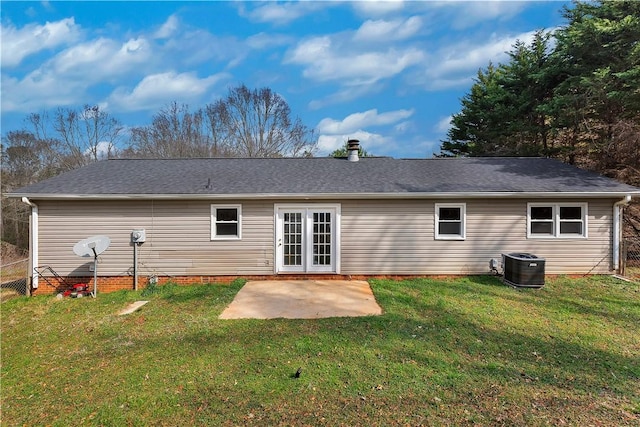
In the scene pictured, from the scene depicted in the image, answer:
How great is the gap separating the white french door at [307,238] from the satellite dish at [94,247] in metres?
4.35

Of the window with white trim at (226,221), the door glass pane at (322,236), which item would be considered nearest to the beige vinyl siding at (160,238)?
the window with white trim at (226,221)

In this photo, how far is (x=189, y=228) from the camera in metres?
8.46

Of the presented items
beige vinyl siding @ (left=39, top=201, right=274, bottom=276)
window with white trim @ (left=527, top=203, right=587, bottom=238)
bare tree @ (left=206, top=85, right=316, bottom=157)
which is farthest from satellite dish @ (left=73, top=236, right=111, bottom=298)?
bare tree @ (left=206, top=85, right=316, bottom=157)

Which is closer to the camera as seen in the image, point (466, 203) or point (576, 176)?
point (466, 203)

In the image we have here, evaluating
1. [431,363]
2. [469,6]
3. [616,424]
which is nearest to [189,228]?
[431,363]

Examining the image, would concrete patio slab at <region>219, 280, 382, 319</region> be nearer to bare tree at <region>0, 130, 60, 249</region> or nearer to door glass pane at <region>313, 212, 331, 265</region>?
door glass pane at <region>313, 212, 331, 265</region>

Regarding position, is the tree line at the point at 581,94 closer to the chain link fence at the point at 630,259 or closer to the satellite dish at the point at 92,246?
the chain link fence at the point at 630,259

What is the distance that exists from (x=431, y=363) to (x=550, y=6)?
→ 17067 mm

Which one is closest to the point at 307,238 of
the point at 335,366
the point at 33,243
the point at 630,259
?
the point at 335,366

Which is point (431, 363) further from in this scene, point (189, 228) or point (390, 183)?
point (189, 228)

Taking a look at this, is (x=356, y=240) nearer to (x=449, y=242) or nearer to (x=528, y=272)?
(x=449, y=242)

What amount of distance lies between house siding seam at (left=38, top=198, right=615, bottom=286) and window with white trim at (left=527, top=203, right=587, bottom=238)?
0.51 ft

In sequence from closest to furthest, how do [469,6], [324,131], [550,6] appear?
[469,6] → [550,6] → [324,131]

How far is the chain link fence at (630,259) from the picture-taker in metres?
8.53
